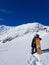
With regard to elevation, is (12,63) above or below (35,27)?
below

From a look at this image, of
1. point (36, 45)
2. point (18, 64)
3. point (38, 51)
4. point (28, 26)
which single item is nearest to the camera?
point (18, 64)

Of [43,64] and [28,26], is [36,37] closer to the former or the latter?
[43,64]

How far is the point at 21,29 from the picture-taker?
49531 millimetres

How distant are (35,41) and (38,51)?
4.55 ft

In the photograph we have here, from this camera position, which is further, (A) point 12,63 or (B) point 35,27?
(B) point 35,27

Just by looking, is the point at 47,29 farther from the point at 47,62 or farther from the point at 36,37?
the point at 47,62

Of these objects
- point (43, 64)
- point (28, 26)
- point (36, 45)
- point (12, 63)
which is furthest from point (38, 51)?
point (28, 26)

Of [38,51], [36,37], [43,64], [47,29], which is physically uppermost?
[47,29]

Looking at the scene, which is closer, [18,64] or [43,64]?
[43,64]

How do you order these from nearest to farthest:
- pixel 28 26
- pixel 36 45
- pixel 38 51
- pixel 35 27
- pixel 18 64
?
1. pixel 18 64
2. pixel 38 51
3. pixel 36 45
4. pixel 35 27
5. pixel 28 26

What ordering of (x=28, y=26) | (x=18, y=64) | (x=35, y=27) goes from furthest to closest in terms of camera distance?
(x=28, y=26) < (x=35, y=27) < (x=18, y=64)

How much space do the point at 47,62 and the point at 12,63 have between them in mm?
1983

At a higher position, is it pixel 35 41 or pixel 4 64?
pixel 35 41

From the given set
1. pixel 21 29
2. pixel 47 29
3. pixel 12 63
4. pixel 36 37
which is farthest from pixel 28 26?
pixel 12 63
